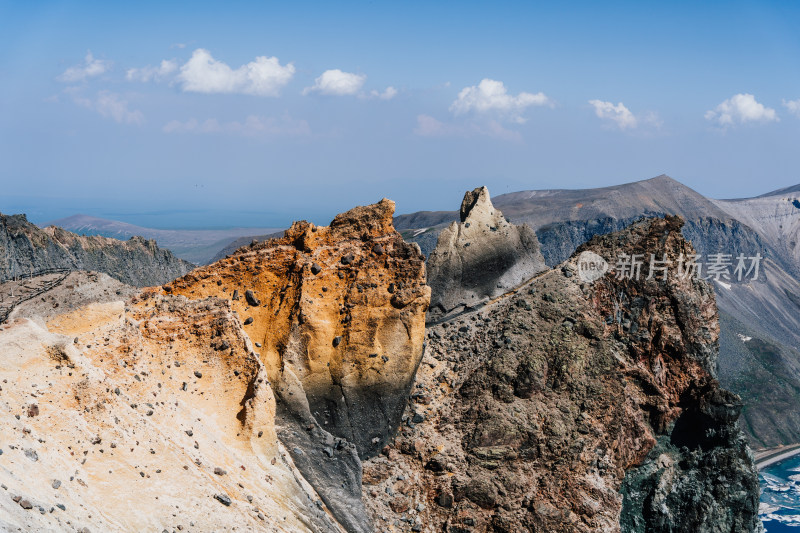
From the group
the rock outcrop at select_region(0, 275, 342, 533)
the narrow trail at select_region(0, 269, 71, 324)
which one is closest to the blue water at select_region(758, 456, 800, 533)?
the rock outcrop at select_region(0, 275, 342, 533)

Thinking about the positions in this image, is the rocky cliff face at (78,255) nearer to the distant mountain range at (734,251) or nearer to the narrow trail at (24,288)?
the narrow trail at (24,288)

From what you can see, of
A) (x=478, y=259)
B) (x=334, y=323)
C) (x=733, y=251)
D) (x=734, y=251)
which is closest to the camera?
(x=334, y=323)

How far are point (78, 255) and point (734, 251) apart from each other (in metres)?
152

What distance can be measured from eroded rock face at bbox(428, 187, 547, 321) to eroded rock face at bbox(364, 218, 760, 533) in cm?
231

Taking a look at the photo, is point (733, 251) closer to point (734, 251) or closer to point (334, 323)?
point (734, 251)

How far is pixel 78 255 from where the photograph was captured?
7175cm

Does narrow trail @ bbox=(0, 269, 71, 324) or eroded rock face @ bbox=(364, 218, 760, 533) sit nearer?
narrow trail @ bbox=(0, 269, 71, 324)

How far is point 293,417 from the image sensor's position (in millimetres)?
22016

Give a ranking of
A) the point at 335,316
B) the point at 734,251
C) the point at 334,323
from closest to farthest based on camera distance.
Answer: the point at 334,323
the point at 335,316
the point at 734,251

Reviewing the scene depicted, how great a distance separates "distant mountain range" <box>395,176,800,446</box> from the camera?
10175 centimetres

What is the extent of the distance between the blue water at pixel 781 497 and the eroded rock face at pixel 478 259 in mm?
55011

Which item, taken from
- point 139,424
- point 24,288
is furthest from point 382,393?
point 24,288

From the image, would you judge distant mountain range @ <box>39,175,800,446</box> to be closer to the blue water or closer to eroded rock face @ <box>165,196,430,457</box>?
the blue water

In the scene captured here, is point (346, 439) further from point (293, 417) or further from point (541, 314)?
point (541, 314)
